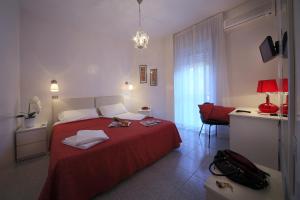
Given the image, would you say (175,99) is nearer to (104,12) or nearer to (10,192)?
(104,12)

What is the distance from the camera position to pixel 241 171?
1.05 meters

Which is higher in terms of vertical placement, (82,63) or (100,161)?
(82,63)

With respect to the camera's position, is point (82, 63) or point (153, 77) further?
point (153, 77)

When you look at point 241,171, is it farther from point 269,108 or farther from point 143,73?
point 143,73

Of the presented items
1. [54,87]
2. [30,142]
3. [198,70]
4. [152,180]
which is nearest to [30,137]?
[30,142]

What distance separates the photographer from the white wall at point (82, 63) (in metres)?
2.71

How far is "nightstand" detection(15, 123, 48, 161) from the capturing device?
222cm

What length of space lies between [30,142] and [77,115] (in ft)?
2.96

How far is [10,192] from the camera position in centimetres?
160

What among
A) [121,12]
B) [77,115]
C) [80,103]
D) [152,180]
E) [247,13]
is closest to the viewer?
[152,180]

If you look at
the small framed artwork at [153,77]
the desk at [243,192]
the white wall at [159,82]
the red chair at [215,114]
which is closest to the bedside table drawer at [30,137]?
the white wall at [159,82]

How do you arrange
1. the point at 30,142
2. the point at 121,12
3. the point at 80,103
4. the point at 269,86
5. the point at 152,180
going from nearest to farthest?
the point at 152,180 < the point at 269,86 < the point at 30,142 < the point at 121,12 < the point at 80,103

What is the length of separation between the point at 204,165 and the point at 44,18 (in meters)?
4.17

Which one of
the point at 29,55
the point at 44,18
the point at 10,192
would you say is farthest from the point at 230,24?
the point at 10,192
